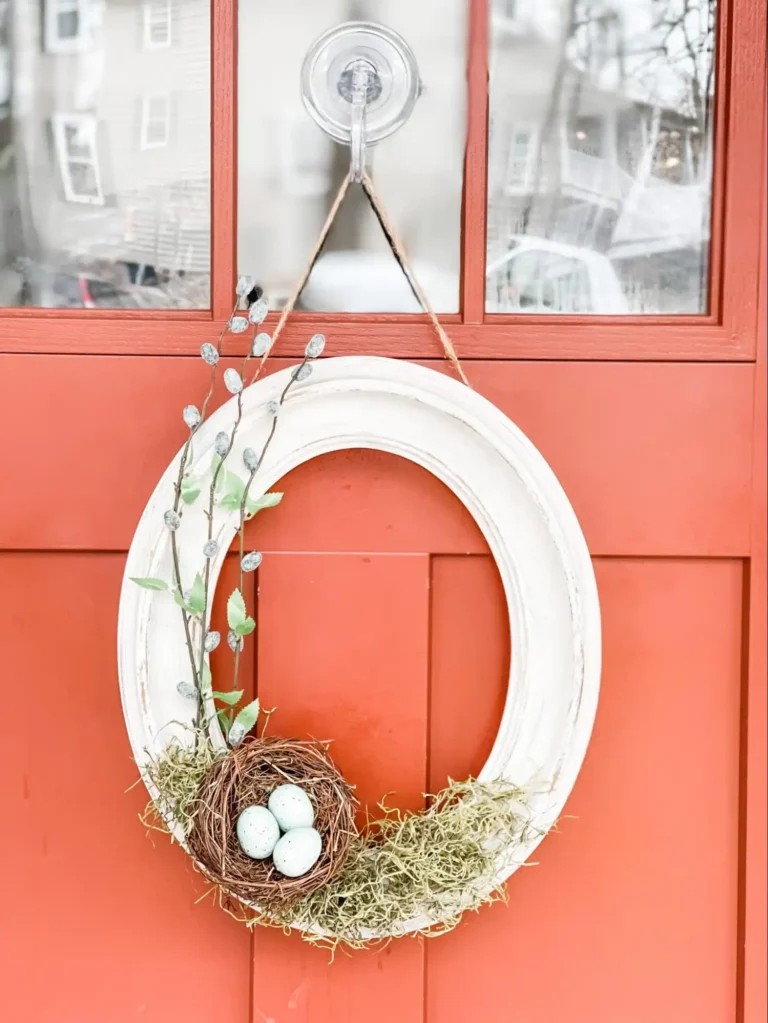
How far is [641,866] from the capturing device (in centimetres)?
80

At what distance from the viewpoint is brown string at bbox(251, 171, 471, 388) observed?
0.74 metres

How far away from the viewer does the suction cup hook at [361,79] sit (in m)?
0.75

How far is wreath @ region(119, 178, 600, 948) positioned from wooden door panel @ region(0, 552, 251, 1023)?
9cm

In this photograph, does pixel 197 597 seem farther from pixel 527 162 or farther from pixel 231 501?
pixel 527 162

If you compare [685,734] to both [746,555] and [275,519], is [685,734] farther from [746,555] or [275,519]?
[275,519]

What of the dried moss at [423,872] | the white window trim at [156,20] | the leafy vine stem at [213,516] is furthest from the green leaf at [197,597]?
the white window trim at [156,20]

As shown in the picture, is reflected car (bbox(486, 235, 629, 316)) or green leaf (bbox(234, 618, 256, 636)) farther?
reflected car (bbox(486, 235, 629, 316))

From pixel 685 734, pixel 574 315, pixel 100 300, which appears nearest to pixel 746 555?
pixel 685 734

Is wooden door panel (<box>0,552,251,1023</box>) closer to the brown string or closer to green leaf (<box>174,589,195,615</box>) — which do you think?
green leaf (<box>174,589,195,615</box>)

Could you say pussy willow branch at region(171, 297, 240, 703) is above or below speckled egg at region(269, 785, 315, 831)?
above

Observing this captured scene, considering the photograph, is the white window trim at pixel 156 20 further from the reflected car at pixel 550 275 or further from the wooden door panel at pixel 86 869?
the wooden door panel at pixel 86 869

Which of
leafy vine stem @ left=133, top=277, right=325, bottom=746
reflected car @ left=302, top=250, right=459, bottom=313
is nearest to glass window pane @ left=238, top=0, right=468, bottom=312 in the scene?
reflected car @ left=302, top=250, right=459, bottom=313

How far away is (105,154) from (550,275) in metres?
0.47

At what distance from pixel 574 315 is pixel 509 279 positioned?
8 centimetres
